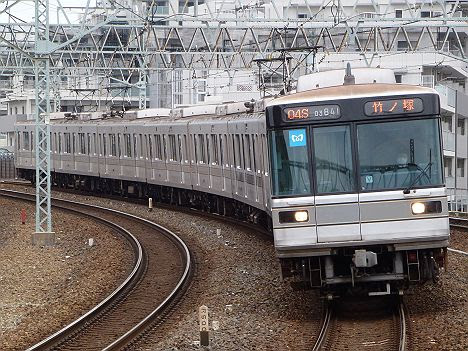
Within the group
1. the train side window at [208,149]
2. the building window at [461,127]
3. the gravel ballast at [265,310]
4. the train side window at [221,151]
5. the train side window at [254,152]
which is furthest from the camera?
the building window at [461,127]

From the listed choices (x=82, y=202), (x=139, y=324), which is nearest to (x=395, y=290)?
(x=139, y=324)

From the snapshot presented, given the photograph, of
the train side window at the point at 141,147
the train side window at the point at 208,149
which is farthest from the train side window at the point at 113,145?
the train side window at the point at 208,149

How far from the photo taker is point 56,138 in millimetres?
40781

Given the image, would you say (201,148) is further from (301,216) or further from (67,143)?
(301,216)

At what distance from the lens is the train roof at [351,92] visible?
38.8ft

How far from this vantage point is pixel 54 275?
17.5 metres

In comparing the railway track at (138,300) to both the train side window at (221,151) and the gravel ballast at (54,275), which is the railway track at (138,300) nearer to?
the gravel ballast at (54,275)

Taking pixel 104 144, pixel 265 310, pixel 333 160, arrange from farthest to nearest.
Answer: pixel 104 144, pixel 265 310, pixel 333 160

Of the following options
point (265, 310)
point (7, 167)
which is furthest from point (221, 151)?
point (7, 167)

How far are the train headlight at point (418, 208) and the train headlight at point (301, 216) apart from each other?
1.06 m

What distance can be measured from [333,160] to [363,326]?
170 centimetres

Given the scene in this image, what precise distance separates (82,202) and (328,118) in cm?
2242

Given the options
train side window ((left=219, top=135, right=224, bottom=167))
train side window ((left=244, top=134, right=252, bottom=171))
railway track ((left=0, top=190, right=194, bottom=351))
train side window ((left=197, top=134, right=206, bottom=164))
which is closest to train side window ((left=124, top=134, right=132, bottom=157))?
train side window ((left=197, top=134, right=206, bottom=164))

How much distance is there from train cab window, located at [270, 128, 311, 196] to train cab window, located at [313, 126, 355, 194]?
0.12m
